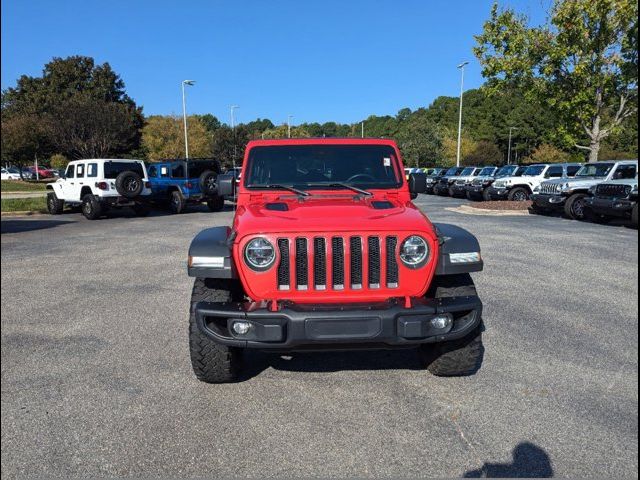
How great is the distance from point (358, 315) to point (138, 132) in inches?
1594

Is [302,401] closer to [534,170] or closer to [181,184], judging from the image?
[181,184]

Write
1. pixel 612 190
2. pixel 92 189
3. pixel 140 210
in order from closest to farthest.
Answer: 1. pixel 612 190
2. pixel 92 189
3. pixel 140 210

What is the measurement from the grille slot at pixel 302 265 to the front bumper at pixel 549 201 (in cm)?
1329

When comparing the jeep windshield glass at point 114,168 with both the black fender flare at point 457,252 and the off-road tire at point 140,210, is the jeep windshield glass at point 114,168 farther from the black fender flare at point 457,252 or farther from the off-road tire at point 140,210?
the black fender flare at point 457,252

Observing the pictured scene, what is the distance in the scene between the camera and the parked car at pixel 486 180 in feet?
66.7

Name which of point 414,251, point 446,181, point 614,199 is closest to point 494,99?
point 446,181

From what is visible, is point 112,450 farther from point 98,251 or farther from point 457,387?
point 98,251

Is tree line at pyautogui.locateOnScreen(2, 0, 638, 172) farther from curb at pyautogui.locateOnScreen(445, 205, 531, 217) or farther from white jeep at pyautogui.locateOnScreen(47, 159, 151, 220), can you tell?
curb at pyautogui.locateOnScreen(445, 205, 531, 217)

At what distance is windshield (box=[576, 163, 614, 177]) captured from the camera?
14.0 metres

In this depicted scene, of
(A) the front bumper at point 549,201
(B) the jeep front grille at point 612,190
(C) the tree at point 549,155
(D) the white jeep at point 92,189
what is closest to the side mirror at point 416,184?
(B) the jeep front grille at point 612,190

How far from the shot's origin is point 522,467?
2467mm

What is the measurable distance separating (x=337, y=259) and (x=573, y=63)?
16.5 metres

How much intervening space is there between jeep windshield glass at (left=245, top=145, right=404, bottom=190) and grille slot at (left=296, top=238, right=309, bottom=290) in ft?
4.12

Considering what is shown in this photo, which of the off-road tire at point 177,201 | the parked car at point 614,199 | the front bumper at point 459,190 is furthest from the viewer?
the front bumper at point 459,190
